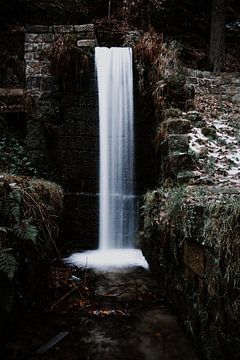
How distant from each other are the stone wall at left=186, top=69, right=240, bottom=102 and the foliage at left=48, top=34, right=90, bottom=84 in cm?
285

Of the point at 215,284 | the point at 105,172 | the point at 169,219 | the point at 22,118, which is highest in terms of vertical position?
the point at 22,118

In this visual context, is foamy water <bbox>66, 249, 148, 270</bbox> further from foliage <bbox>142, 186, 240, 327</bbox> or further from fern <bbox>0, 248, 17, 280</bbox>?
fern <bbox>0, 248, 17, 280</bbox>

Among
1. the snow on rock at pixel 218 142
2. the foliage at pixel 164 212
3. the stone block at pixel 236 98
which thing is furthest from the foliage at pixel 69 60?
the stone block at pixel 236 98

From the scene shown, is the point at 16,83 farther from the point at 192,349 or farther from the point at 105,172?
the point at 192,349

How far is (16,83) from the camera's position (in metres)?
8.55

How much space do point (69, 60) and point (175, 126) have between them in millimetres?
2900

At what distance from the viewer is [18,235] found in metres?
3.39

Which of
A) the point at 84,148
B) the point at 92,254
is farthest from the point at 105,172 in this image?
the point at 92,254

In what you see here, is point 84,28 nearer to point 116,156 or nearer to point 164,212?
point 116,156

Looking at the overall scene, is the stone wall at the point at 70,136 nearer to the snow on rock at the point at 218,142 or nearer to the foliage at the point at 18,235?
the snow on rock at the point at 218,142

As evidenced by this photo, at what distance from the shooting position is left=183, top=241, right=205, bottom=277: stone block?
312cm

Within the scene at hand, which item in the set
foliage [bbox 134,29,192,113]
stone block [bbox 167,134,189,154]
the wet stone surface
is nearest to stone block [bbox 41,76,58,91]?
foliage [bbox 134,29,192,113]

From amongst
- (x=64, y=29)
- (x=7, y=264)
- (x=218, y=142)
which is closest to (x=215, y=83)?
(x=218, y=142)

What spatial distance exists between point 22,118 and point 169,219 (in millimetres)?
5131
